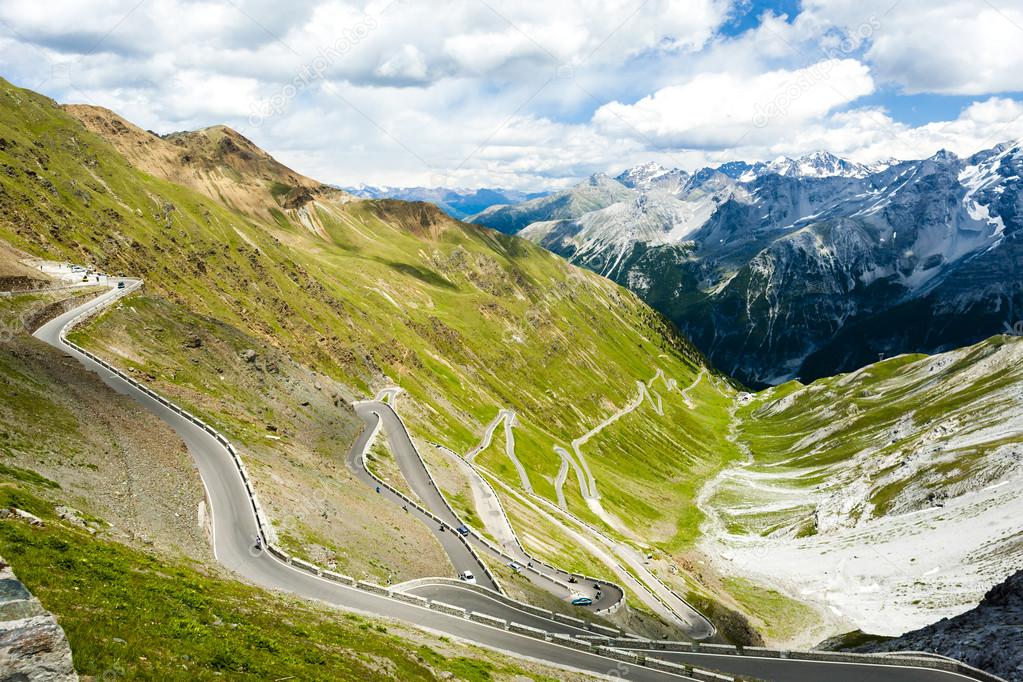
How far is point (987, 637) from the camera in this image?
42031mm

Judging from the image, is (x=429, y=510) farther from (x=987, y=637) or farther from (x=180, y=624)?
(x=180, y=624)

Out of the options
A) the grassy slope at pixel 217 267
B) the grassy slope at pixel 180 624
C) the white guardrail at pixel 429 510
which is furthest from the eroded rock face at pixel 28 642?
the grassy slope at pixel 217 267

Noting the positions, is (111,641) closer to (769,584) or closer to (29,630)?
Answer: (29,630)

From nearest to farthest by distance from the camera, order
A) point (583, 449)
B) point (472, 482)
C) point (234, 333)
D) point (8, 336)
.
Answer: point (8, 336) → point (234, 333) → point (472, 482) → point (583, 449)

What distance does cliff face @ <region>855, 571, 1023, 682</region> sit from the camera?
127 feet

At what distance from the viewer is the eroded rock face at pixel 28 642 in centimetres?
1271

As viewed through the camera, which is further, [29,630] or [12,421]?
[12,421]

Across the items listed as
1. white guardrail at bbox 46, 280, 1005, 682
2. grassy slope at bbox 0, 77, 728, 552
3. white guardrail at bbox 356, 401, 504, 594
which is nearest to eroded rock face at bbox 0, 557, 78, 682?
white guardrail at bbox 46, 280, 1005, 682

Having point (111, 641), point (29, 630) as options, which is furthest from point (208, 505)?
point (29, 630)

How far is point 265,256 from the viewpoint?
6658 inches

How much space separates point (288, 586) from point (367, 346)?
118m

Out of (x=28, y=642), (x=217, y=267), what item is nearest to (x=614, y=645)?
(x=28, y=642)

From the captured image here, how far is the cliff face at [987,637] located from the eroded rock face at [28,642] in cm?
4820

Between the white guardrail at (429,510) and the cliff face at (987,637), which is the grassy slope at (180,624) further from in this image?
the cliff face at (987,637)
